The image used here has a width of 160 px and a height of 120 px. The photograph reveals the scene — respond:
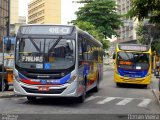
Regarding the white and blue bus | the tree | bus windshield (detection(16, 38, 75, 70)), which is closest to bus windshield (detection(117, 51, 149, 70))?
the white and blue bus

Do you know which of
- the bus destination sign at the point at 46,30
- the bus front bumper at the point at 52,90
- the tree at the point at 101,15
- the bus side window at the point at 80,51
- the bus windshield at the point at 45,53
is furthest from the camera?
the tree at the point at 101,15

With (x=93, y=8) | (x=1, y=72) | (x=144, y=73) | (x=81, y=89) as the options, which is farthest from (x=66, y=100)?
(x=93, y=8)

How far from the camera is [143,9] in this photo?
545 inches

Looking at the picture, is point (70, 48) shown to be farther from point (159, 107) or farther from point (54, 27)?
point (159, 107)

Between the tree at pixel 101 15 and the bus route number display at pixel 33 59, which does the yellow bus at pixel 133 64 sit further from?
the tree at pixel 101 15

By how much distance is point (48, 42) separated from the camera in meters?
17.2

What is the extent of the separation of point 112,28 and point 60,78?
55.0 meters

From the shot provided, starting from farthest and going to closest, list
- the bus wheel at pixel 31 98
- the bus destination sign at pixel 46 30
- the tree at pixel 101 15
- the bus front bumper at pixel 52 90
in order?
the tree at pixel 101 15, the bus wheel at pixel 31 98, the bus destination sign at pixel 46 30, the bus front bumper at pixel 52 90

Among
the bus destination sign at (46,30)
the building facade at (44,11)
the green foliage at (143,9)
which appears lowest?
the bus destination sign at (46,30)

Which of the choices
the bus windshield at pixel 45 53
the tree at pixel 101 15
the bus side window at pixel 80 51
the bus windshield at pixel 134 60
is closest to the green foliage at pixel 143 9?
the bus windshield at pixel 45 53

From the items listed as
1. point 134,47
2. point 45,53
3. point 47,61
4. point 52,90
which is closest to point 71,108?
point 52,90

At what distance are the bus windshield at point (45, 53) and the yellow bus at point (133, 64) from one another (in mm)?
13287

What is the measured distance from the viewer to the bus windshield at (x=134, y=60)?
2995 cm

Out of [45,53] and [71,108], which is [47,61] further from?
[71,108]
